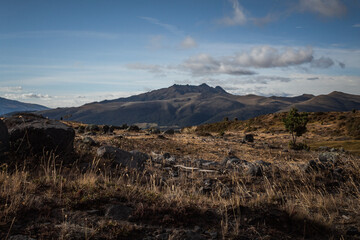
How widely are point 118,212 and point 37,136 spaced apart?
6.01m

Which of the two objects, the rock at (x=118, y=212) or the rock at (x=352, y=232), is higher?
the rock at (x=118, y=212)

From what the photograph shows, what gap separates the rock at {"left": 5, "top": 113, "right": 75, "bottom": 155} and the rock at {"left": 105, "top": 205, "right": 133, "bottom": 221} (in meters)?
4.75

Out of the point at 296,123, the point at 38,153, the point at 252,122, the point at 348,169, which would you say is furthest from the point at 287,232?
the point at 252,122

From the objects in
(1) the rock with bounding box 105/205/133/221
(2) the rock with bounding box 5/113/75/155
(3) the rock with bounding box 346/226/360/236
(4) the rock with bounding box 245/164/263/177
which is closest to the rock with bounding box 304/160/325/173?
(4) the rock with bounding box 245/164/263/177

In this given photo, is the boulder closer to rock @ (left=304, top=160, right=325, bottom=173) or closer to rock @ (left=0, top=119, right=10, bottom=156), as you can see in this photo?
rock @ (left=0, top=119, right=10, bottom=156)

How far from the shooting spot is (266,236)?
4711 millimetres

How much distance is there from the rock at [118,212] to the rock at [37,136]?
15.6 ft

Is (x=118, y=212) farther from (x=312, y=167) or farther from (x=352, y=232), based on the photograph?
(x=312, y=167)

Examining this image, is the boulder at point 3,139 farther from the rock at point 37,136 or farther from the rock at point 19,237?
the rock at point 19,237

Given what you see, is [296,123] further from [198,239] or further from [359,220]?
[198,239]

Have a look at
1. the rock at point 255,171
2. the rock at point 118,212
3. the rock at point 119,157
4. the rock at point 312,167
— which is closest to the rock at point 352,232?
the rock at point 118,212

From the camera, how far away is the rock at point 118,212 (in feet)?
16.6

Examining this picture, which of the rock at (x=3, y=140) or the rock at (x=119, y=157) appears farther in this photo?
the rock at (x=119, y=157)

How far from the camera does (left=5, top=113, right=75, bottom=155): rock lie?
29.3 feet
